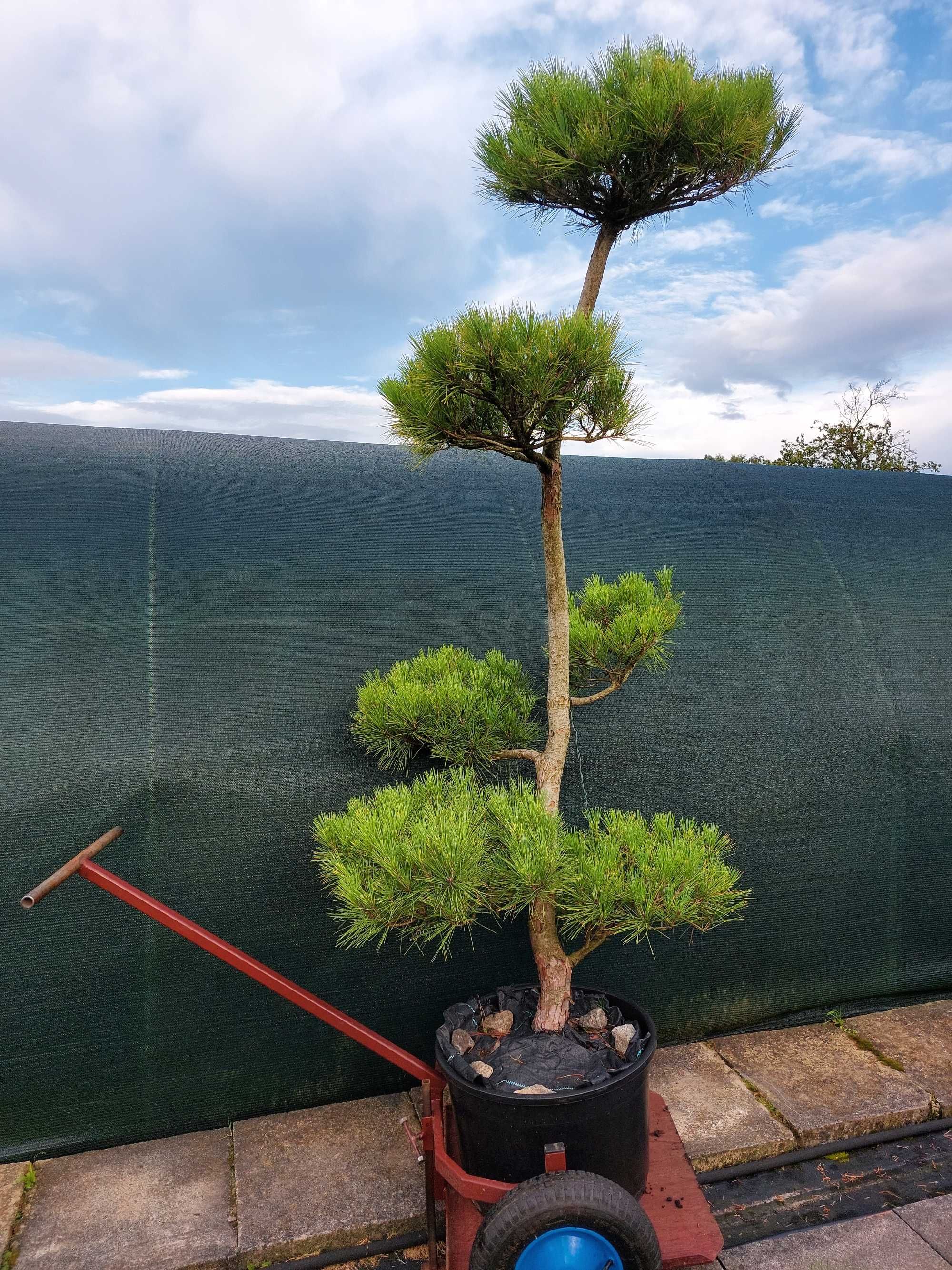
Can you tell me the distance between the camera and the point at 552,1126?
5.62ft

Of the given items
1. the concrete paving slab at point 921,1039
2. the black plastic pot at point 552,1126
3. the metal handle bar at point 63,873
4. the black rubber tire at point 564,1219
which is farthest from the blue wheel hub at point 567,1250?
the concrete paving slab at point 921,1039

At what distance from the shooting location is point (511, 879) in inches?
68.0

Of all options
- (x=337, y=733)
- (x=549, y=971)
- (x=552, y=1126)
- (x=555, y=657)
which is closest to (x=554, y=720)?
(x=555, y=657)

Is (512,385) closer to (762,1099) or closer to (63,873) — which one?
(63,873)

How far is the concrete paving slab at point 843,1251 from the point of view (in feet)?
6.43

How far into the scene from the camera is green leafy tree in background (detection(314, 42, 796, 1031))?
169 centimetres

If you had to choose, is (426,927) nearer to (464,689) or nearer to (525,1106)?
(525,1106)

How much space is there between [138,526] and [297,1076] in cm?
164

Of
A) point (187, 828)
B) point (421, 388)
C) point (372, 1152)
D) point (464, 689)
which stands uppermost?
point (421, 388)

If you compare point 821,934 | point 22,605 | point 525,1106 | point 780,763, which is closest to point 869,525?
point 780,763

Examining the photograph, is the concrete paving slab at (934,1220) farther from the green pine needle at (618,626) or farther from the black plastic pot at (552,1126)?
the green pine needle at (618,626)

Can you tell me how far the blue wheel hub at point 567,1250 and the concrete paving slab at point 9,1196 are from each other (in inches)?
48.1

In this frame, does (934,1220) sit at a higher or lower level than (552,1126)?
lower

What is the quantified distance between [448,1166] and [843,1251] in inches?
37.9
